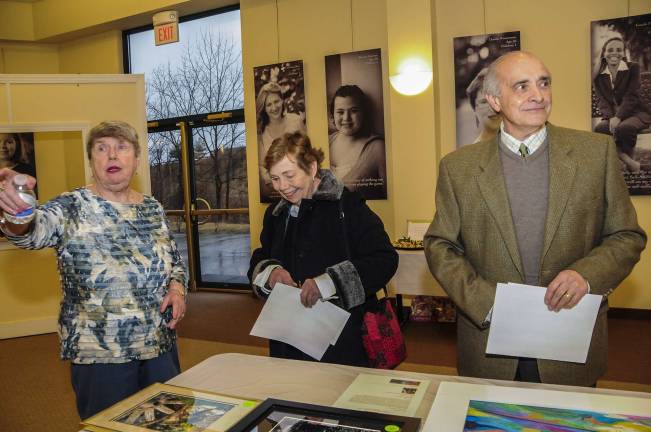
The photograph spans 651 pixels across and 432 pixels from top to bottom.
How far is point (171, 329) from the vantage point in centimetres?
197

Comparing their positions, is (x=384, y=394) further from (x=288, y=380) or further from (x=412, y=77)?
(x=412, y=77)

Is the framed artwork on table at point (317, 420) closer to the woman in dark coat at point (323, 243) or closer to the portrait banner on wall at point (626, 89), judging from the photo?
the woman in dark coat at point (323, 243)

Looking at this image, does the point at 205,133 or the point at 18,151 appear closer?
the point at 18,151

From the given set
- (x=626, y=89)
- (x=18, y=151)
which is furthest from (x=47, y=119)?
(x=626, y=89)

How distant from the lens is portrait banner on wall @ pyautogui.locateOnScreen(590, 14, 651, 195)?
5.18 metres

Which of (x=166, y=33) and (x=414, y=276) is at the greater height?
(x=166, y=33)

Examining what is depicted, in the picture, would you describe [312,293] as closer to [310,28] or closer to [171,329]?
[171,329]

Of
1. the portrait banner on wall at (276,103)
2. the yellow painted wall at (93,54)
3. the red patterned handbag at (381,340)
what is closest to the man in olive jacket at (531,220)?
the red patterned handbag at (381,340)

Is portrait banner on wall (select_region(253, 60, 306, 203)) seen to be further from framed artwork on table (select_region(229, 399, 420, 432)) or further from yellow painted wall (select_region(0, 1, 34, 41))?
framed artwork on table (select_region(229, 399, 420, 432))

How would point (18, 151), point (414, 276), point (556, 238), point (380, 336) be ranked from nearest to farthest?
point (556, 238) → point (380, 336) → point (414, 276) → point (18, 151)

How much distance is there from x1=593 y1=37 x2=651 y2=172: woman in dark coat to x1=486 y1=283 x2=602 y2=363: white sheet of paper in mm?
4371

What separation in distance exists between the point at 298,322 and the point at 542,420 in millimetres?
968

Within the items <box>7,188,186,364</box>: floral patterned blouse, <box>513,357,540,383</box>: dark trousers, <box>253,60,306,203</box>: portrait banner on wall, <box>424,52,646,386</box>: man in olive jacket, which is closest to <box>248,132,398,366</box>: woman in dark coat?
<box>424,52,646,386</box>: man in olive jacket

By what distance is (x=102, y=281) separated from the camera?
1790mm
